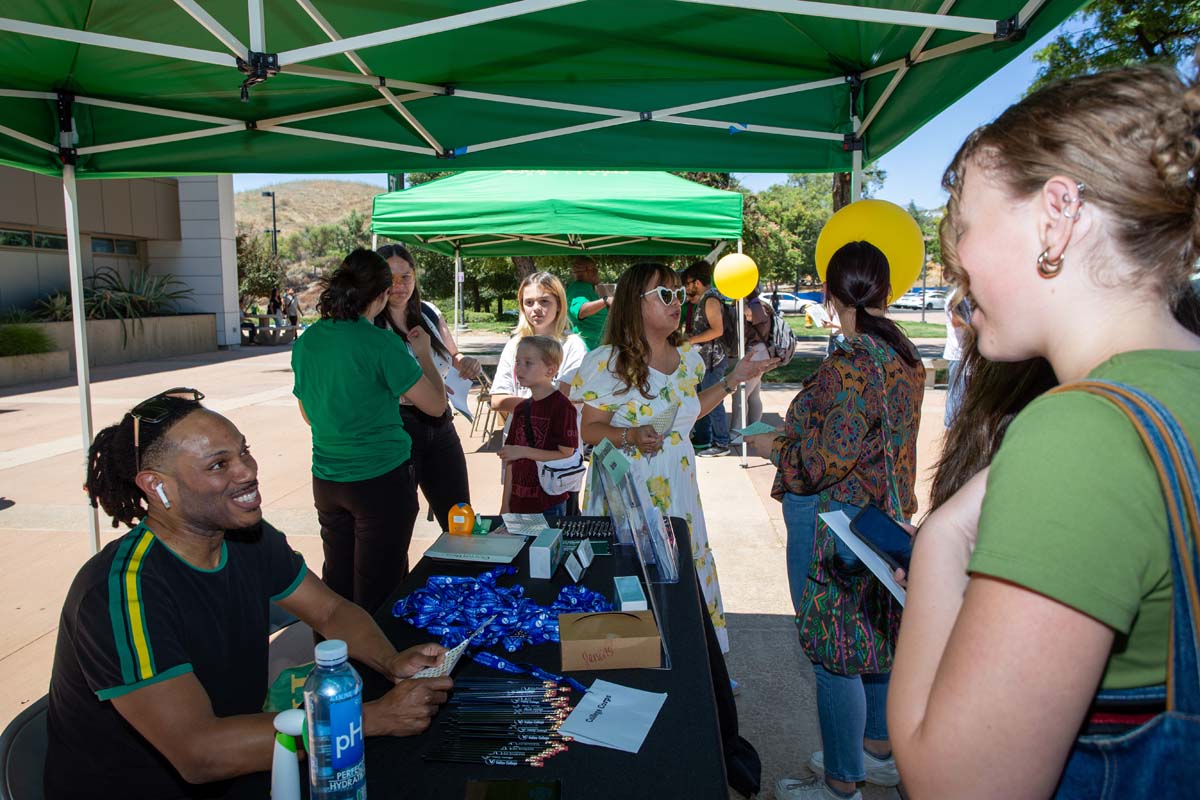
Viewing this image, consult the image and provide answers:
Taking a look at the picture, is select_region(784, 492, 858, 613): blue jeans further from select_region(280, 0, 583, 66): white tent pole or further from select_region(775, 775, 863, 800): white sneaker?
select_region(280, 0, 583, 66): white tent pole

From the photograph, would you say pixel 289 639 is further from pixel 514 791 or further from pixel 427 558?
pixel 514 791

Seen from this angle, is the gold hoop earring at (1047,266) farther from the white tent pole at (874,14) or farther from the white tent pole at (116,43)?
the white tent pole at (116,43)

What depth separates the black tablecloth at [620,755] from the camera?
136 centimetres

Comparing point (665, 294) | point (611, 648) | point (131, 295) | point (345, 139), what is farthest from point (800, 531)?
point (131, 295)

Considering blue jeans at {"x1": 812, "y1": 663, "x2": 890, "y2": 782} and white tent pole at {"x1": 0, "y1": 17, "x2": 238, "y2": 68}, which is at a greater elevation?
white tent pole at {"x1": 0, "y1": 17, "x2": 238, "y2": 68}

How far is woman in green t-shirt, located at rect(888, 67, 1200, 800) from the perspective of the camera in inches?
25.9

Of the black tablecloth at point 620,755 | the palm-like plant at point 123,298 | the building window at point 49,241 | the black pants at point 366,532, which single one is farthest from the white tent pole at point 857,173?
the building window at point 49,241

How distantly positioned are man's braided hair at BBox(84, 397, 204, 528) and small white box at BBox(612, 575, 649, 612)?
119 centimetres

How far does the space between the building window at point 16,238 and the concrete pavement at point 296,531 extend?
728 centimetres

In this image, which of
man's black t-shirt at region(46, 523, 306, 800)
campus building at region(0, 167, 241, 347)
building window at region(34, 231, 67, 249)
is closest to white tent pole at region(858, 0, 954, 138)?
man's black t-shirt at region(46, 523, 306, 800)

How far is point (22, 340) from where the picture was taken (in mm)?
13680

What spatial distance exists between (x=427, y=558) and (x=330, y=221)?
130 m

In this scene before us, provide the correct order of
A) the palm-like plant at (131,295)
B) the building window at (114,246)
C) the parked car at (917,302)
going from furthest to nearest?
the parked car at (917,302) → the building window at (114,246) → the palm-like plant at (131,295)

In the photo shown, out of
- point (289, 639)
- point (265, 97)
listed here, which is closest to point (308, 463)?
point (289, 639)
